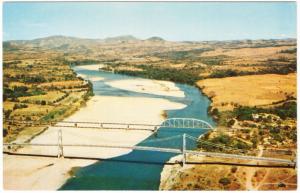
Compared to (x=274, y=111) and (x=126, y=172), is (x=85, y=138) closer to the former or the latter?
(x=126, y=172)

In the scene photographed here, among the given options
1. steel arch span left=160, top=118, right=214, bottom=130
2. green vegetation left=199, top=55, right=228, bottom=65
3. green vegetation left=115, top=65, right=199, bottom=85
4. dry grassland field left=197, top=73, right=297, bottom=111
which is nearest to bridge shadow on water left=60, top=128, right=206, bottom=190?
steel arch span left=160, top=118, right=214, bottom=130

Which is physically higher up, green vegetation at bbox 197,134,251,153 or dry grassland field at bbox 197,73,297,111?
dry grassland field at bbox 197,73,297,111

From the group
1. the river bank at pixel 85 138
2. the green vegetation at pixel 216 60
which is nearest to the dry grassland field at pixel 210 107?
the river bank at pixel 85 138

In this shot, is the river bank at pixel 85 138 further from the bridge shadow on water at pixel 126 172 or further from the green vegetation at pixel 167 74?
the green vegetation at pixel 167 74

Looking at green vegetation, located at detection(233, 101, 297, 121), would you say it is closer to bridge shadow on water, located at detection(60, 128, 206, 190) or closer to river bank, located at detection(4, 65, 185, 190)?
river bank, located at detection(4, 65, 185, 190)

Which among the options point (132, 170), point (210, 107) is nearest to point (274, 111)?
point (210, 107)

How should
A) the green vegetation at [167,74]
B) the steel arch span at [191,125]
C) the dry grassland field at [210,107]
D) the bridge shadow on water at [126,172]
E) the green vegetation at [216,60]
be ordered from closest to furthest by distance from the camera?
the bridge shadow on water at [126,172], the dry grassland field at [210,107], the steel arch span at [191,125], the green vegetation at [167,74], the green vegetation at [216,60]

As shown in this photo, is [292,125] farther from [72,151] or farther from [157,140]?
[72,151]

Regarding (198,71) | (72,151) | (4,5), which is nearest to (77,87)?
(198,71)

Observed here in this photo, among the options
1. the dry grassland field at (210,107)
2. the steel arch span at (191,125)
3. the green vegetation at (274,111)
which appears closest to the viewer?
the dry grassland field at (210,107)
